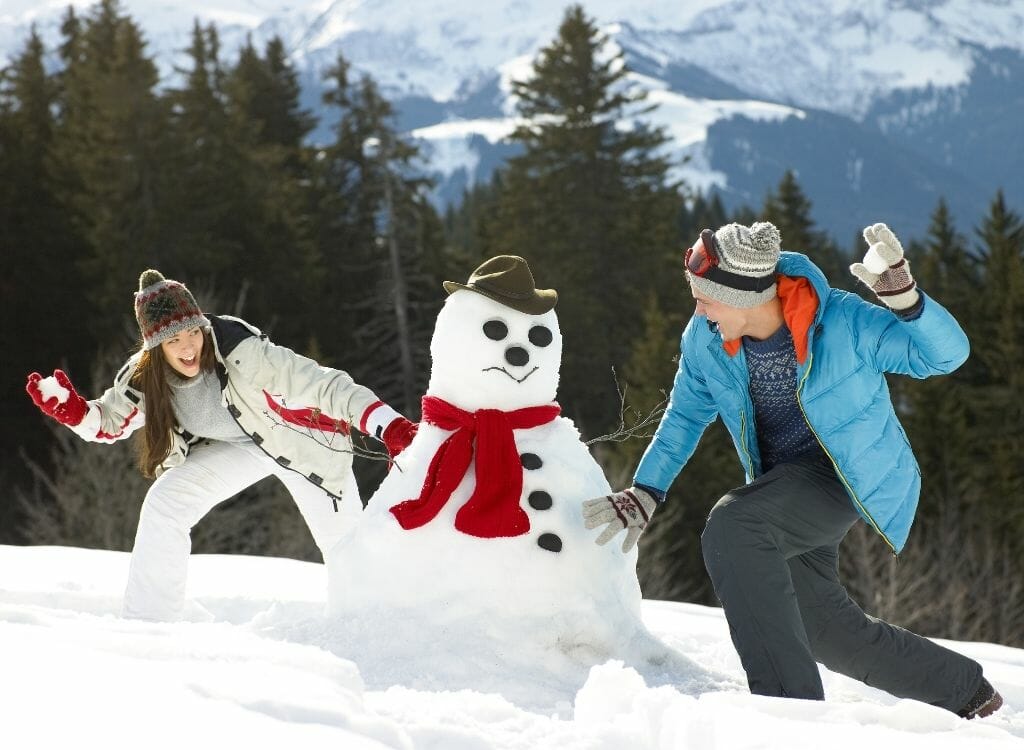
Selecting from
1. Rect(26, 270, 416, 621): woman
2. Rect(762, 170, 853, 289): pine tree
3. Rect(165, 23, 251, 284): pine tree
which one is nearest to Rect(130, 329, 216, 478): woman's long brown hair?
Rect(26, 270, 416, 621): woman

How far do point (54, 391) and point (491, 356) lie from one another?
1853 millimetres

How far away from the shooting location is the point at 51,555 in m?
7.04

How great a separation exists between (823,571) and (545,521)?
3.28ft

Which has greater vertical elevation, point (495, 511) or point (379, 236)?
point (495, 511)

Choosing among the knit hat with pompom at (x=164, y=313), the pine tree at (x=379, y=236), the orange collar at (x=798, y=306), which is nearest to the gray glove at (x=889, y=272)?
the orange collar at (x=798, y=306)

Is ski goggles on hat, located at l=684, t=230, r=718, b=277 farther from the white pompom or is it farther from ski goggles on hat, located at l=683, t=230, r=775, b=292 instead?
the white pompom

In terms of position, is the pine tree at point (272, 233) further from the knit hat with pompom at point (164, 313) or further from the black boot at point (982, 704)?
the black boot at point (982, 704)

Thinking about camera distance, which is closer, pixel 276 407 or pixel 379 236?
pixel 276 407

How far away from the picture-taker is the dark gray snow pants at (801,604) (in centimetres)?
381

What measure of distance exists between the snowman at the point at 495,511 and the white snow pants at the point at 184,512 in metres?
0.64

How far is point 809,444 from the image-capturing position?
416cm

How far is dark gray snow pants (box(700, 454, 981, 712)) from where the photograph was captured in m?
3.81

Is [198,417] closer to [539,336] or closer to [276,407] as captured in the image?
[276,407]

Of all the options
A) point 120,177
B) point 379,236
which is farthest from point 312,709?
point 120,177
